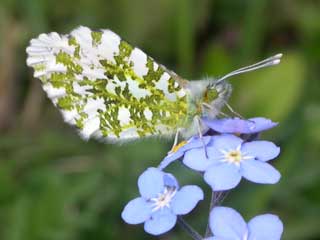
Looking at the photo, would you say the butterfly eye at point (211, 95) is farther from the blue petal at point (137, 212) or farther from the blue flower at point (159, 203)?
the blue petal at point (137, 212)

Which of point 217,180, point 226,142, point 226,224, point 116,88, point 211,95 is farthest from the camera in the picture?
point 116,88

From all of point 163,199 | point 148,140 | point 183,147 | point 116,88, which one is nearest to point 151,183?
point 163,199

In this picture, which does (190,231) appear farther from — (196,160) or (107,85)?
(107,85)

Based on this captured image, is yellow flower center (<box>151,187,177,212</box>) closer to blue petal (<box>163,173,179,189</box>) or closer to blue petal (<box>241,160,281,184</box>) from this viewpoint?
blue petal (<box>163,173,179,189</box>)

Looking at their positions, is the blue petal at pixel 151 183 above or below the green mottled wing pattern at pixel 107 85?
below

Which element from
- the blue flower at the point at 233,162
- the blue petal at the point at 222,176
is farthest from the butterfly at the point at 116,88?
the blue petal at the point at 222,176

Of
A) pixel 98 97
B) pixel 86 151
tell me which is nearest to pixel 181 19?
pixel 86 151
